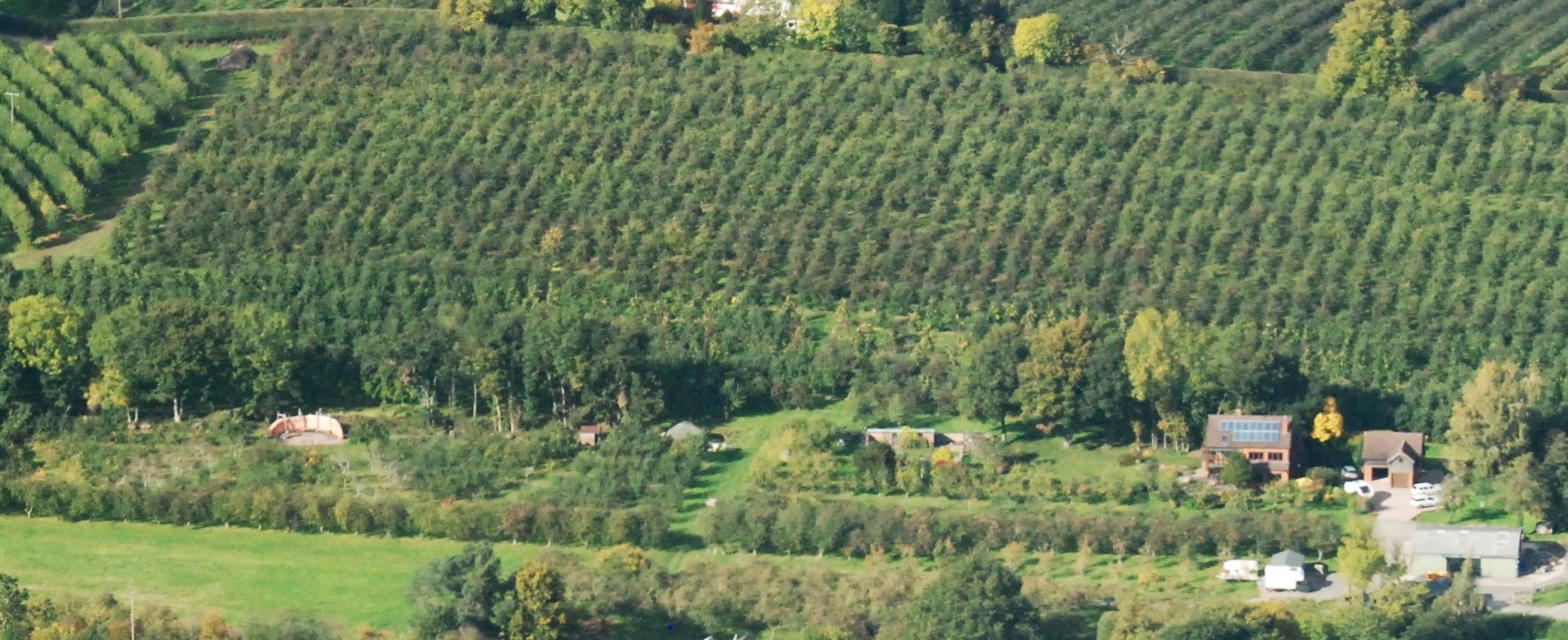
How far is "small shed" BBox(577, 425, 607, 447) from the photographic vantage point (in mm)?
117625

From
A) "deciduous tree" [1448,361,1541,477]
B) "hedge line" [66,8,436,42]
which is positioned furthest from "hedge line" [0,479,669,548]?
"hedge line" [66,8,436,42]

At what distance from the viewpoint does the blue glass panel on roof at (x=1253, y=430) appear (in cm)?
11444

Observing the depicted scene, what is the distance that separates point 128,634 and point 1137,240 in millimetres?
41414

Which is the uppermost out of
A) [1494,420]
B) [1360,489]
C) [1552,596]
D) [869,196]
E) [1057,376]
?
[869,196]

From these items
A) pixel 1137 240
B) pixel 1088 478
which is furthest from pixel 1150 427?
pixel 1137 240

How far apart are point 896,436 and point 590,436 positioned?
9356mm

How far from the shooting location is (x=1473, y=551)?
108 metres

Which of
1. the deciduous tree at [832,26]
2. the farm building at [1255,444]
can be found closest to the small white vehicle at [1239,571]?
the farm building at [1255,444]

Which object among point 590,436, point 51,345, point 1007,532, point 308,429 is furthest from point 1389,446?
point 51,345

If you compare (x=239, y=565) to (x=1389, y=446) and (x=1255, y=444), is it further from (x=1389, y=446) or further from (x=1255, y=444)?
(x=1389, y=446)

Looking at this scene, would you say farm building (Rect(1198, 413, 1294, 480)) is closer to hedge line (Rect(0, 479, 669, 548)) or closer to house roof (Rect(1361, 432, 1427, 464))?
house roof (Rect(1361, 432, 1427, 464))

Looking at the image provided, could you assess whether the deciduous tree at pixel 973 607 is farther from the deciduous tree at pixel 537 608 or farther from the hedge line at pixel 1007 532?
the deciduous tree at pixel 537 608

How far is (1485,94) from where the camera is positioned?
139750 millimetres

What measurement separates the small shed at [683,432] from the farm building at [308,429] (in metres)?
10.2
